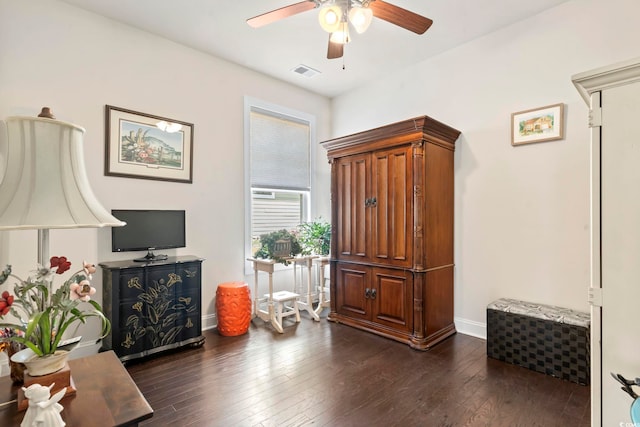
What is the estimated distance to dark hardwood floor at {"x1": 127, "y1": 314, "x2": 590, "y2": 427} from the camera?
6.73 ft

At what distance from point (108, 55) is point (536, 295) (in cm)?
458

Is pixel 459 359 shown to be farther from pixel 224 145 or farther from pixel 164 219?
pixel 224 145

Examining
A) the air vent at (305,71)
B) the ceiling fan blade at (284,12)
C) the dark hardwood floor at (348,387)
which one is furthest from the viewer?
the air vent at (305,71)

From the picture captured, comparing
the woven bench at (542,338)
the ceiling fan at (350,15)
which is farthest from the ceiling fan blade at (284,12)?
the woven bench at (542,338)

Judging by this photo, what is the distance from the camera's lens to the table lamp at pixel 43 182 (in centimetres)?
108

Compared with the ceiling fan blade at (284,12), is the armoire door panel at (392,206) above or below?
below

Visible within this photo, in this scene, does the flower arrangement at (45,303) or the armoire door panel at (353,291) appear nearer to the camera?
the flower arrangement at (45,303)

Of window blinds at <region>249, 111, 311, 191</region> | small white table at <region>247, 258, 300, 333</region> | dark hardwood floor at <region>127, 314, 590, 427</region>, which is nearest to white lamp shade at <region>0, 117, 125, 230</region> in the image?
dark hardwood floor at <region>127, 314, 590, 427</region>

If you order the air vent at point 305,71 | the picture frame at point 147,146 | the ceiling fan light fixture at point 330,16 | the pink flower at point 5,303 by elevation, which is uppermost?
the air vent at point 305,71

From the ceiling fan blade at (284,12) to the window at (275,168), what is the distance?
167cm

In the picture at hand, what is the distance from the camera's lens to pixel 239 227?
3971mm

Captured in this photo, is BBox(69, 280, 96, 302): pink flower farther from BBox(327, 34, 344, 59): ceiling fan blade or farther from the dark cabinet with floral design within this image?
BBox(327, 34, 344, 59): ceiling fan blade

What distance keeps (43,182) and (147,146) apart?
2.39 m

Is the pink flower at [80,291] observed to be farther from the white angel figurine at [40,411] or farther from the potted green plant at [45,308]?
the white angel figurine at [40,411]
